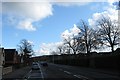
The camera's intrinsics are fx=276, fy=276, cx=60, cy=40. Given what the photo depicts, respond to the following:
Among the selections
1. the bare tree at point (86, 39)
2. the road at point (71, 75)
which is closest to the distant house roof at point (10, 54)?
the bare tree at point (86, 39)

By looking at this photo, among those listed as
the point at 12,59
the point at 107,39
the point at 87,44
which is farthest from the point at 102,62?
the point at 12,59

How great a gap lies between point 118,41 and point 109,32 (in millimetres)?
Result: 3267

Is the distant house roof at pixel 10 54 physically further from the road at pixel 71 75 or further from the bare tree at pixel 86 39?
the road at pixel 71 75

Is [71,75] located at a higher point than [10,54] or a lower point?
lower

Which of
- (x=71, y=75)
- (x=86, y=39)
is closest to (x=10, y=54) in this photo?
(x=86, y=39)

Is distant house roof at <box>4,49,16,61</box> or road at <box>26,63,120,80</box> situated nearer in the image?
road at <box>26,63,120,80</box>

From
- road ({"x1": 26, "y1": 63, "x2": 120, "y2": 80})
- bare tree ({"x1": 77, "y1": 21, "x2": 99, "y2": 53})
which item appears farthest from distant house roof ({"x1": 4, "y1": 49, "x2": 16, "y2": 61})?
road ({"x1": 26, "y1": 63, "x2": 120, "y2": 80})

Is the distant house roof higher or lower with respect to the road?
higher

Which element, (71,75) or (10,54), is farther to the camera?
(10,54)

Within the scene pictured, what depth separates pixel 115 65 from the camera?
148ft

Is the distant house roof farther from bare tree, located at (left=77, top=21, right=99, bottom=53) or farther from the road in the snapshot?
the road

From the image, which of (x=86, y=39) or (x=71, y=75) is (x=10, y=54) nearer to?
(x=86, y=39)

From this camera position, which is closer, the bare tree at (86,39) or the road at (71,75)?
the road at (71,75)

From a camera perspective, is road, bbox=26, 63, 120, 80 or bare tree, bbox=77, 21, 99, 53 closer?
road, bbox=26, 63, 120, 80
